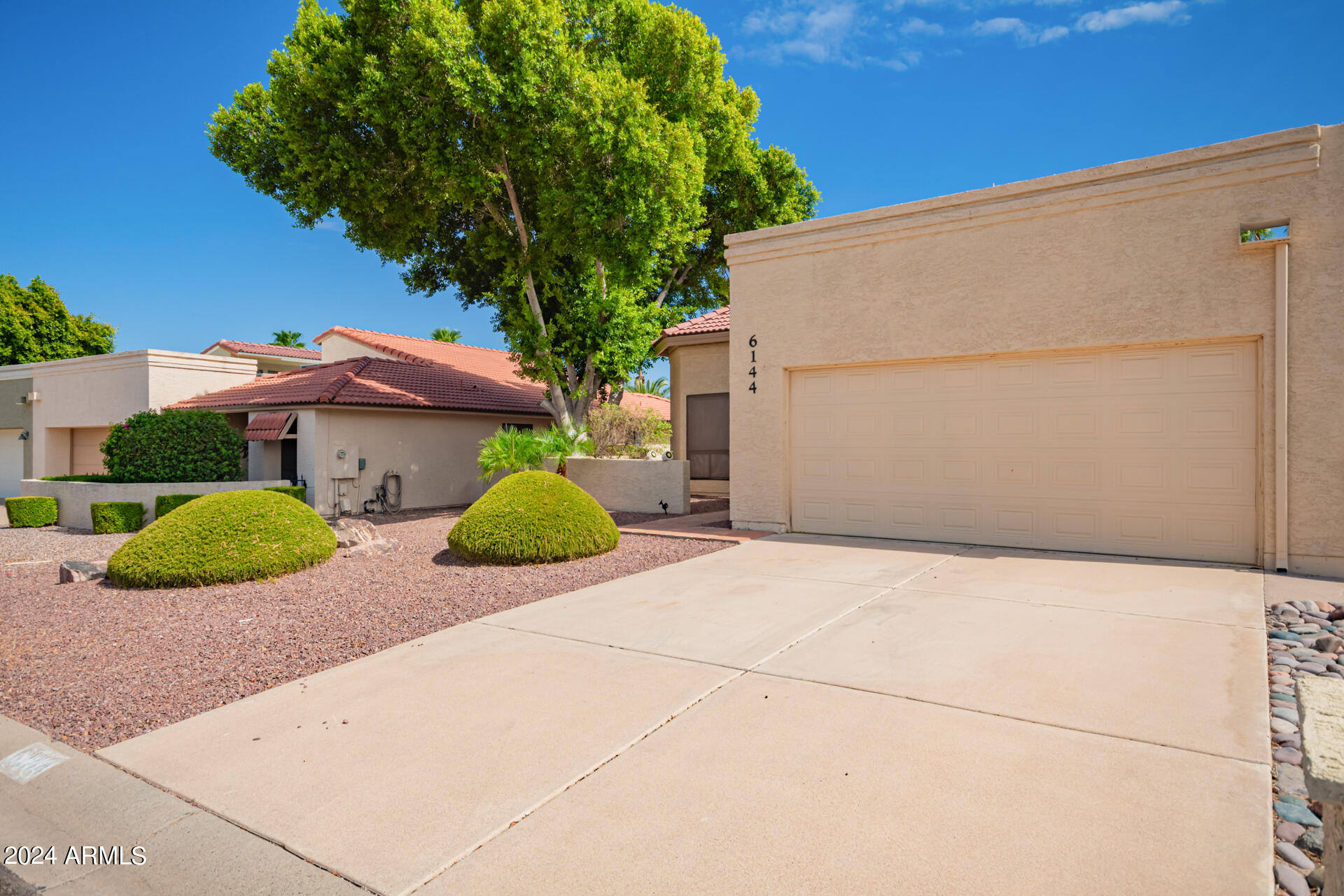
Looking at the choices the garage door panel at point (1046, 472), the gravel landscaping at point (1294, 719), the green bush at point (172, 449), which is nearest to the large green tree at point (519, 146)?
the green bush at point (172, 449)

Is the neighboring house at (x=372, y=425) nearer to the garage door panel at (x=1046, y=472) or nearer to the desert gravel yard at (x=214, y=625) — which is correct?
the desert gravel yard at (x=214, y=625)

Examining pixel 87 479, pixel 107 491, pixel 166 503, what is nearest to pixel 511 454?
pixel 166 503

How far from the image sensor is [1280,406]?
7.82m

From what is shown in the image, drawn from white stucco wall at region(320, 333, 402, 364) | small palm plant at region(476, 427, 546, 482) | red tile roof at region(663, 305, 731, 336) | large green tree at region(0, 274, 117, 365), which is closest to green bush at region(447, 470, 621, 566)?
small palm plant at region(476, 427, 546, 482)

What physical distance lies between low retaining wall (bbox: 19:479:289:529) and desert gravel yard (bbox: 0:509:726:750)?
4.45m

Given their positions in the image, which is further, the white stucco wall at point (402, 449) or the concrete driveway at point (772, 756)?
the white stucco wall at point (402, 449)

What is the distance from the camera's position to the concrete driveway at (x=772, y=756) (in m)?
2.65

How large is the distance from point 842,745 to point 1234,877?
1582 millimetres

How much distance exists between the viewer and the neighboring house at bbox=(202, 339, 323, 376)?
88.5 feet

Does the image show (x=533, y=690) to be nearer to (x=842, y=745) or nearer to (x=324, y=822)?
(x=324, y=822)

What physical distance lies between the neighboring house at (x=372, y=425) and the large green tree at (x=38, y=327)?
2125 centimetres

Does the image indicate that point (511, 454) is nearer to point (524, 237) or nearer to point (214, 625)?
point (524, 237)

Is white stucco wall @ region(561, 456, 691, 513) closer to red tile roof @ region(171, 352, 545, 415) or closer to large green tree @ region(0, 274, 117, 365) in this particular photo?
red tile roof @ region(171, 352, 545, 415)

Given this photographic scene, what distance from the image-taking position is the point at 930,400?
402 inches
